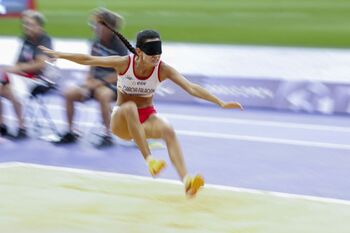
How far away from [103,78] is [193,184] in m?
3.19

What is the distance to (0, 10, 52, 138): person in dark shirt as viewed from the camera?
9305 mm

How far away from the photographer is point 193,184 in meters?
6.33

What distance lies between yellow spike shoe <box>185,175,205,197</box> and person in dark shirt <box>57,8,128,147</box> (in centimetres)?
286

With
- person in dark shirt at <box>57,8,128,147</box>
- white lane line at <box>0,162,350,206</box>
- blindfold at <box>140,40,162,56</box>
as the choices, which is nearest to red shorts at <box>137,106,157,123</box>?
blindfold at <box>140,40,162,56</box>

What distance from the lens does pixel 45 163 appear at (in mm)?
8648

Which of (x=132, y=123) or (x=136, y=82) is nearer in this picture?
(x=132, y=123)

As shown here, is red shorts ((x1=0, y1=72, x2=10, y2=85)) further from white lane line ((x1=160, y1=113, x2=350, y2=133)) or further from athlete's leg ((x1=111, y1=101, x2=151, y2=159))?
athlete's leg ((x1=111, y1=101, x2=151, y2=159))

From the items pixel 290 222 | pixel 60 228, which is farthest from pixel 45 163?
pixel 290 222

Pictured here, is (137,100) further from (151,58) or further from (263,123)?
(263,123)

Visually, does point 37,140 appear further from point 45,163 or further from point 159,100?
point 159,100

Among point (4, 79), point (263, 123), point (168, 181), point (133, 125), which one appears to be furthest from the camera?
point (263, 123)

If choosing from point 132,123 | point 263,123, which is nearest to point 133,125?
point 132,123

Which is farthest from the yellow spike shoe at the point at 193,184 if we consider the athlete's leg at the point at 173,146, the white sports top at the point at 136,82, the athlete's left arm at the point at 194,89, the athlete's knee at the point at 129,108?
the white sports top at the point at 136,82

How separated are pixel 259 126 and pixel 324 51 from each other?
122 inches
